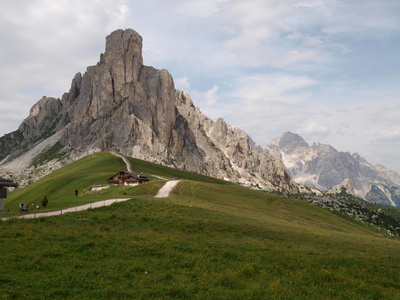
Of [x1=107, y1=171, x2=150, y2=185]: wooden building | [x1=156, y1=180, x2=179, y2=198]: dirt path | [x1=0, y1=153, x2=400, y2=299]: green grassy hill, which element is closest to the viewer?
[x1=0, y1=153, x2=400, y2=299]: green grassy hill

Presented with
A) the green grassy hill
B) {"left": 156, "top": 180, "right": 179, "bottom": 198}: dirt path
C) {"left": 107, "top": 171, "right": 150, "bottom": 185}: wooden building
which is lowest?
the green grassy hill

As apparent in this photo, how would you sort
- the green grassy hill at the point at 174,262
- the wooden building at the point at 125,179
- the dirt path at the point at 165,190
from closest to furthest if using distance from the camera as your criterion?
1. the green grassy hill at the point at 174,262
2. the dirt path at the point at 165,190
3. the wooden building at the point at 125,179

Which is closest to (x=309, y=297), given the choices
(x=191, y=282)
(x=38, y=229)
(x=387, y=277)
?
(x=191, y=282)

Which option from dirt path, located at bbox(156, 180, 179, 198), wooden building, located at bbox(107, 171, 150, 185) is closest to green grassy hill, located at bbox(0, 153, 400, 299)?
dirt path, located at bbox(156, 180, 179, 198)

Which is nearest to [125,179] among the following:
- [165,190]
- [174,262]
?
[165,190]

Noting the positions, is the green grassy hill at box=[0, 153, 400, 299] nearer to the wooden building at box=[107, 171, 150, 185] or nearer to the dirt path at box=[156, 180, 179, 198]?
the dirt path at box=[156, 180, 179, 198]

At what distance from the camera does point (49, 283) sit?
48.8ft

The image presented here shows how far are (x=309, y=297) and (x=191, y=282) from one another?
19.2 ft

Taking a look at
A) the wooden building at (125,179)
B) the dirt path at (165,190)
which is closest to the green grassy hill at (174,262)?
the dirt path at (165,190)

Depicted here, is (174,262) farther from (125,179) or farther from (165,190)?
(125,179)

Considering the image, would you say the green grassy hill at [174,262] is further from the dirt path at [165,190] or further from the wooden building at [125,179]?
the wooden building at [125,179]

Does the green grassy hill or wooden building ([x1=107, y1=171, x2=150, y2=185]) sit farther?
wooden building ([x1=107, y1=171, x2=150, y2=185])

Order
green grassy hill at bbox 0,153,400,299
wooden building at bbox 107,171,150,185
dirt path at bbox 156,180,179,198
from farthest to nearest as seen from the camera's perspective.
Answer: wooden building at bbox 107,171,150,185, dirt path at bbox 156,180,179,198, green grassy hill at bbox 0,153,400,299

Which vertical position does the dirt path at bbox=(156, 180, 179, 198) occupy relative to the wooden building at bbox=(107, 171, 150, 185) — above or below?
below
